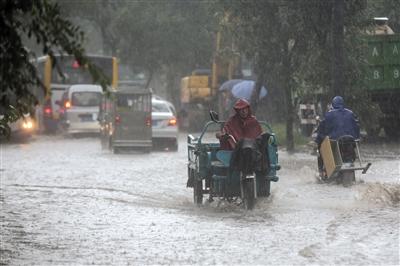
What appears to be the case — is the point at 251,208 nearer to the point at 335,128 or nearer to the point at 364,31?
the point at 335,128

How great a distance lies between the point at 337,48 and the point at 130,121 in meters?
6.25

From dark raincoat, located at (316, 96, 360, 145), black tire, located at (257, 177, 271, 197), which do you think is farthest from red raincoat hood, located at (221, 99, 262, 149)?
dark raincoat, located at (316, 96, 360, 145)

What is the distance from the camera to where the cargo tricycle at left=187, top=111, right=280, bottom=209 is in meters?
14.6

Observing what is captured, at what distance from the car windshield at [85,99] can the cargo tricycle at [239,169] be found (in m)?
24.1

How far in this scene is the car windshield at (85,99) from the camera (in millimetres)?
39625

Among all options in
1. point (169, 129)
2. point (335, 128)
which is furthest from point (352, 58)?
point (335, 128)

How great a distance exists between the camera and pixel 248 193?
14.6 m

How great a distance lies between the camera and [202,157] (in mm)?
15352

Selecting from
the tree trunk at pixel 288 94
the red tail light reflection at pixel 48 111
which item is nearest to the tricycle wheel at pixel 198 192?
A: the tree trunk at pixel 288 94

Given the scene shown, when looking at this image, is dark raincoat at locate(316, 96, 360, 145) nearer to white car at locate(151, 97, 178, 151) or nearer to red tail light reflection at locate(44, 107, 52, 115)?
white car at locate(151, 97, 178, 151)

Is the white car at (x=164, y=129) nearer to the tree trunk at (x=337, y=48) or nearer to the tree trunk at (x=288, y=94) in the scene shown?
the tree trunk at (x=288, y=94)

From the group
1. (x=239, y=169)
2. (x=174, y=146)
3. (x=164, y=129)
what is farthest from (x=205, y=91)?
(x=239, y=169)

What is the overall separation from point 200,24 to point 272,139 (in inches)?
1623

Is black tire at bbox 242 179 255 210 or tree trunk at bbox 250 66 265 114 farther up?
tree trunk at bbox 250 66 265 114
